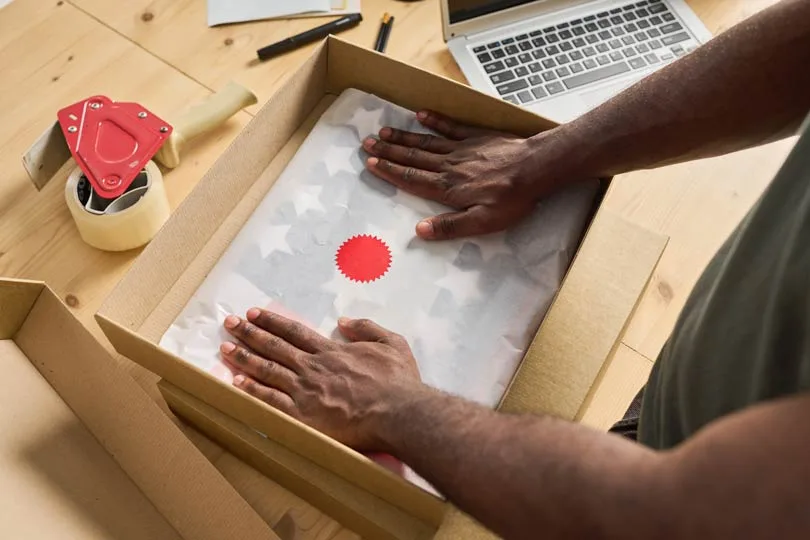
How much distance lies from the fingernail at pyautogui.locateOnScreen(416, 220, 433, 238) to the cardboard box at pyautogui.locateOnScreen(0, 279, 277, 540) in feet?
0.92

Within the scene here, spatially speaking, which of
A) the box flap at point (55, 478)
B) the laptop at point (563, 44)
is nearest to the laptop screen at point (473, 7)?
the laptop at point (563, 44)

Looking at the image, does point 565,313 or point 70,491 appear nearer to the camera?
point 70,491

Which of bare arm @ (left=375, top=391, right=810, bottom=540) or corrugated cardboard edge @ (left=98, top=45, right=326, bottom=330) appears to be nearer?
bare arm @ (left=375, top=391, right=810, bottom=540)

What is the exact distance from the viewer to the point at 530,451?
0.44m

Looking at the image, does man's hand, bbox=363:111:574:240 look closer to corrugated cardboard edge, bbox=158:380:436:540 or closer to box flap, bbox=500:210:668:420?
box flap, bbox=500:210:668:420

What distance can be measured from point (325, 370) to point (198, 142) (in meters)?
0.37

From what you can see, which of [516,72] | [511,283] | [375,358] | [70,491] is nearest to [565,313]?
[511,283]

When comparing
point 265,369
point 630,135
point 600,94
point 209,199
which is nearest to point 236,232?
point 209,199

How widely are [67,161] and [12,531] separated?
42cm

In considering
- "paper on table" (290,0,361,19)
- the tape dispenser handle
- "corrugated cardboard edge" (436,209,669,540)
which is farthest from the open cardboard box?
"paper on table" (290,0,361,19)

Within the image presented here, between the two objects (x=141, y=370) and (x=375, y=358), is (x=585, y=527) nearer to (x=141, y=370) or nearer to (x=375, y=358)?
(x=375, y=358)

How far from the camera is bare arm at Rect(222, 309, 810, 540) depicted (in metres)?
0.33

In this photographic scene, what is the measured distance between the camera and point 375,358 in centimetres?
64

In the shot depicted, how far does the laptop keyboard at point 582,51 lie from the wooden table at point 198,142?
6 centimetres
